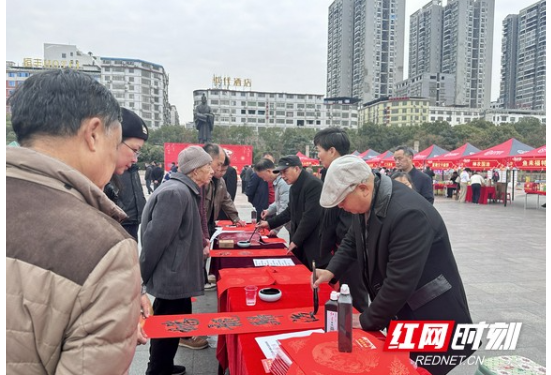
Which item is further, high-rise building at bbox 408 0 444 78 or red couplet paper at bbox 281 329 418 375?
high-rise building at bbox 408 0 444 78

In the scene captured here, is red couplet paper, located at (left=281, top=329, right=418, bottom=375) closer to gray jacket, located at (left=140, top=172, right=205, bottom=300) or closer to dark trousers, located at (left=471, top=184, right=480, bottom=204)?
gray jacket, located at (left=140, top=172, right=205, bottom=300)

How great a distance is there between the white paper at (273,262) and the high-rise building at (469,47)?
10474cm

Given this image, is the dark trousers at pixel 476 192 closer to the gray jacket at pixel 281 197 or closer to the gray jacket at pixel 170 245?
the gray jacket at pixel 281 197

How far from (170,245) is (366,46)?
103m

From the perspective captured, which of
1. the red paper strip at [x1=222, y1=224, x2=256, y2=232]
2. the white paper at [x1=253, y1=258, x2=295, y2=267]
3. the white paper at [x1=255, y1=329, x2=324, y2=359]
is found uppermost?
the white paper at [x1=255, y1=329, x2=324, y2=359]

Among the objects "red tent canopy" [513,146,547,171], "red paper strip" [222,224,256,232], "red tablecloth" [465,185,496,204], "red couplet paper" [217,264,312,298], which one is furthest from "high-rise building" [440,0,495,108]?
"red couplet paper" [217,264,312,298]

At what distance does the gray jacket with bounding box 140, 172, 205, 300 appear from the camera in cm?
227

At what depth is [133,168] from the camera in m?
4.03

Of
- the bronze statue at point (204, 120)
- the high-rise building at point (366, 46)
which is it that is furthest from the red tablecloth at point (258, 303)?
the high-rise building at point (366, 46)

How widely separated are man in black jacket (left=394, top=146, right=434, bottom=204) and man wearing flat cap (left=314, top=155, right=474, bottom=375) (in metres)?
3.28

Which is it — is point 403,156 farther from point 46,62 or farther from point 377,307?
point 46,62

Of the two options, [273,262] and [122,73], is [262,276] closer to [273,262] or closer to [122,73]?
[273,262]

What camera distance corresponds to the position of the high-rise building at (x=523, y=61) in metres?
78.4

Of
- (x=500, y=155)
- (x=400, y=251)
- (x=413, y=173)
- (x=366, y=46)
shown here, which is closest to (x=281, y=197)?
(x=413, y=173)
